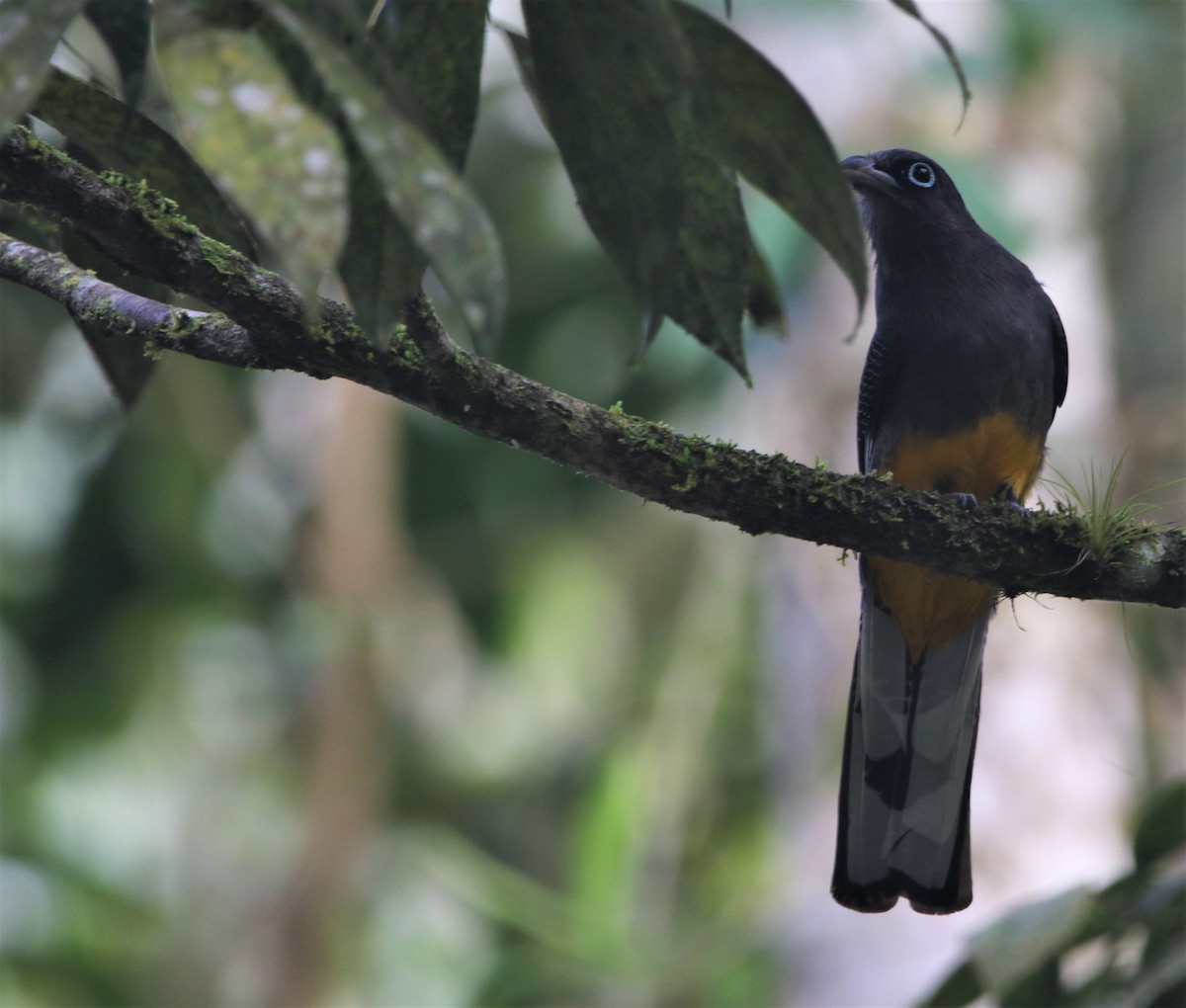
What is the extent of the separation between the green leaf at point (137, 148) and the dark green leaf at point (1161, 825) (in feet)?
7.09

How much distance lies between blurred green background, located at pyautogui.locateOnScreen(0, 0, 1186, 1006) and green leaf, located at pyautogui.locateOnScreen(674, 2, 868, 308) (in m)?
3.72

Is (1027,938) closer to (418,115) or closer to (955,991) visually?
(955,991)

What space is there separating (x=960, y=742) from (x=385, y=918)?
542 cm

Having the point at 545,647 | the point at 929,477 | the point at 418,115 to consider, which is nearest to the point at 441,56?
the point at 418,115

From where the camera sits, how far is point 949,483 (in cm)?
325

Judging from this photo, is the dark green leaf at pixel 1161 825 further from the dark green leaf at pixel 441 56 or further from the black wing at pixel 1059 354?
the dark green leaf at pixel 441 56

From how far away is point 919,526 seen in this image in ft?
7.40

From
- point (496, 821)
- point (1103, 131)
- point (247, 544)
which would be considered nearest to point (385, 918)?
point (496, 821)

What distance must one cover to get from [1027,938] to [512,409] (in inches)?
67.8

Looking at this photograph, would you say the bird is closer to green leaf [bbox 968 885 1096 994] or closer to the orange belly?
the orange belly

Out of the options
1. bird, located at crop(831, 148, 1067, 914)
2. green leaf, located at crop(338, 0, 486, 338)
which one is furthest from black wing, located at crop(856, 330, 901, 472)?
green leaf, located at crop(338, 0, 486, 338)

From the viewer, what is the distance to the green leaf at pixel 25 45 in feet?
3.51

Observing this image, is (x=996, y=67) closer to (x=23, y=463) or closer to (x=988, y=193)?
(x=988, y=193)

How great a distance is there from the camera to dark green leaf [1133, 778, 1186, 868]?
2.76 meters
